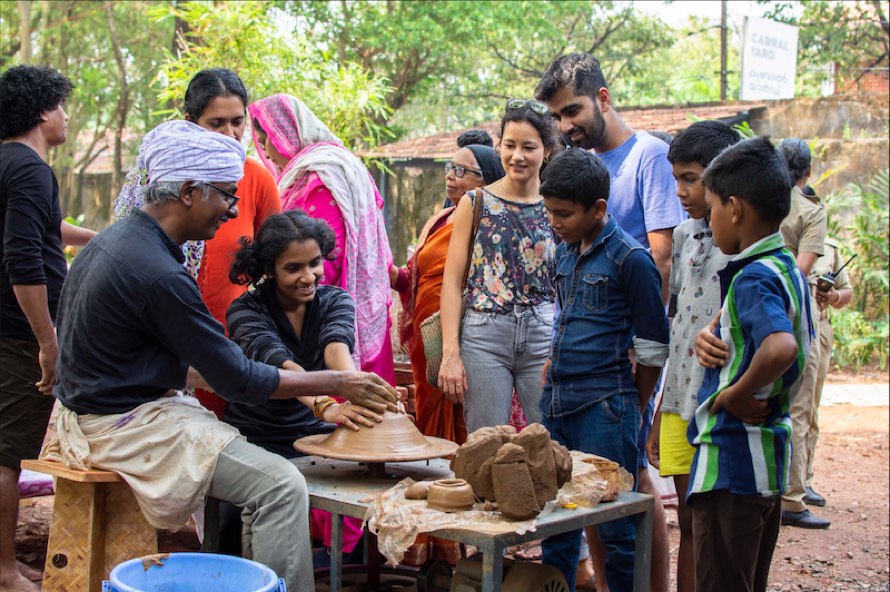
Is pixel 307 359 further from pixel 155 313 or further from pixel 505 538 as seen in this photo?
pixel 505 538

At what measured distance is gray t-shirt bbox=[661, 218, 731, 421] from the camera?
357 centimetres

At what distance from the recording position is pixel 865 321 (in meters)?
14.2

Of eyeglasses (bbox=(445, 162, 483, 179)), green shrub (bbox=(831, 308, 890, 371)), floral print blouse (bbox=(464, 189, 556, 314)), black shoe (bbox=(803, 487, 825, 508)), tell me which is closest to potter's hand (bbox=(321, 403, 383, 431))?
floral print blouse (bbox=(464, 189, 556, 314))

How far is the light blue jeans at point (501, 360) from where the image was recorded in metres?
4.30

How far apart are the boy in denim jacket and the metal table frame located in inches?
8.5

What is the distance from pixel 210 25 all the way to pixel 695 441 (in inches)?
309

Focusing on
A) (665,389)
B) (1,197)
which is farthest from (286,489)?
(1,197)

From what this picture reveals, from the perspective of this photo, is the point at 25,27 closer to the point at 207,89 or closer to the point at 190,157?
the point at 207,89

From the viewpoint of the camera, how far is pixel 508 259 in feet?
14.5

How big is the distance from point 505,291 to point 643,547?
1347mm

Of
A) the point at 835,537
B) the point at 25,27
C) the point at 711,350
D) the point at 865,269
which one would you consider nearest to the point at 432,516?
the point at 711,350

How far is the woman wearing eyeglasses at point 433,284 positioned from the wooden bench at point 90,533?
166cm

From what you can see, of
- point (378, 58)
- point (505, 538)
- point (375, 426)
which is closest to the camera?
point (505, 538)

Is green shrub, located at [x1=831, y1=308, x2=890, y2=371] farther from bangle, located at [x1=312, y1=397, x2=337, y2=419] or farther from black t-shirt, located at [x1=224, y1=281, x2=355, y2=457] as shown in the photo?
bangle, located at [x1=312, y1=397, x2=337, y2=419]
